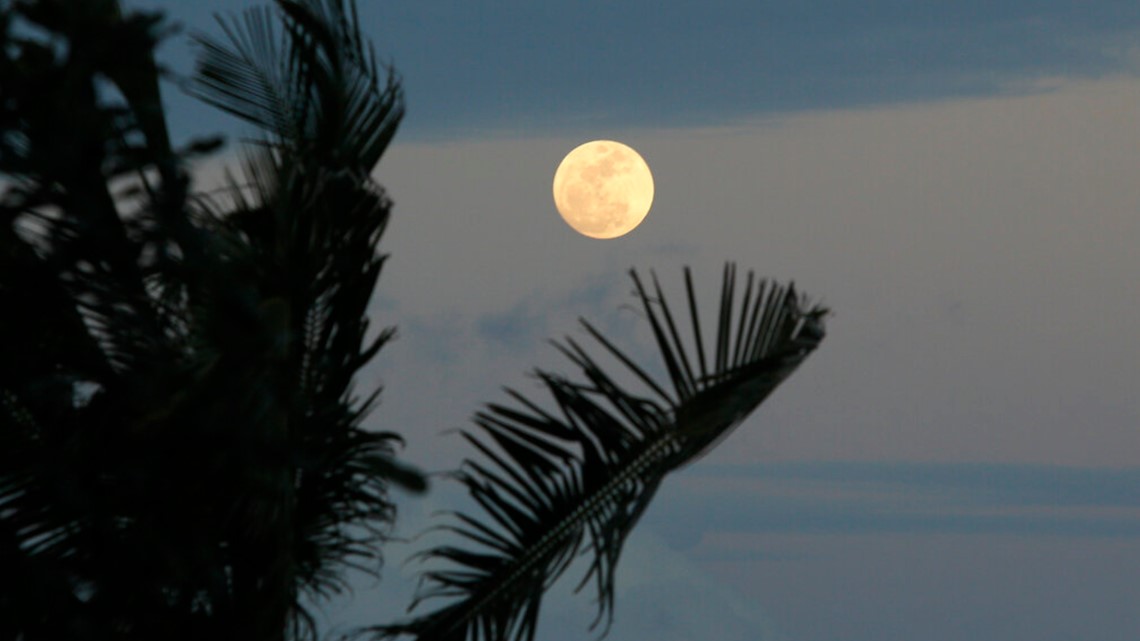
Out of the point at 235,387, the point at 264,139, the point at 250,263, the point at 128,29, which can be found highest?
the point at 264,139

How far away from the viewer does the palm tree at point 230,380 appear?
164 inches

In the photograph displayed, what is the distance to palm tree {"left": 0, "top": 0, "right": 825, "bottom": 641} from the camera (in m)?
4.16

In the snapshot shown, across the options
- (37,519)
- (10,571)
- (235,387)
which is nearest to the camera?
(235,387)

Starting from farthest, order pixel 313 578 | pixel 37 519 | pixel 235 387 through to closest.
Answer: pixel 313 578, pixel 37 519, pixel 235 387

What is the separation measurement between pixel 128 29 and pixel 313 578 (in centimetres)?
377

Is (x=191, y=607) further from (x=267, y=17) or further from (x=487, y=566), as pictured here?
(x=267, y=17)

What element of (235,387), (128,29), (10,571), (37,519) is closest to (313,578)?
(37,519)

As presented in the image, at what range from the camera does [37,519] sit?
261 inches

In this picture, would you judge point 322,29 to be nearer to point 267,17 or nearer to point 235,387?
point 267,17

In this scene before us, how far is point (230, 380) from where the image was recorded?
4.20m

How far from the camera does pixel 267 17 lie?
738 cm

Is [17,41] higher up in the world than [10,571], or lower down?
higher up

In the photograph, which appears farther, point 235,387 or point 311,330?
point 311,330

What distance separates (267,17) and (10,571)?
3402mm
